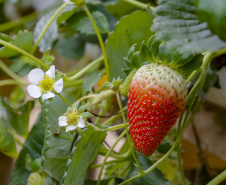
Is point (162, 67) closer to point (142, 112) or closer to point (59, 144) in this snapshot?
point (142, 112)

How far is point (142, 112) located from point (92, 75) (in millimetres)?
243

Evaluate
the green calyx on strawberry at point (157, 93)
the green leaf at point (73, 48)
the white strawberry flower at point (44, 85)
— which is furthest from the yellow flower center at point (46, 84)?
the green leaf at point (73, 48)

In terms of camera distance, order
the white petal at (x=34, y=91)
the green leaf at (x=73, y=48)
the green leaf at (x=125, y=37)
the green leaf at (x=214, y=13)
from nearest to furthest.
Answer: the green leaf at (x=214, y=13) → the white petal at (x=34, y=91) → the green leaf at (x=125, y=37) → the green leaf at (x=73, y=48)

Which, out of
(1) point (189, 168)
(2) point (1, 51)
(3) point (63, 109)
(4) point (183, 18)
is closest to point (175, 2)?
(4) point (183, 18)

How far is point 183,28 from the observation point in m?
0.45

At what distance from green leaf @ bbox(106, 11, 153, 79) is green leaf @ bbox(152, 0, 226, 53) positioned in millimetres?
165

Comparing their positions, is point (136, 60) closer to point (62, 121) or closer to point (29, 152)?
point (62, 121)

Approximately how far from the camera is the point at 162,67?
49 cm

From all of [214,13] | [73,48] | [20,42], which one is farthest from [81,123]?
[73,48]

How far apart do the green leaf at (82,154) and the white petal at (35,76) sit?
108mm

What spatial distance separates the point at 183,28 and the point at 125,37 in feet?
0.71

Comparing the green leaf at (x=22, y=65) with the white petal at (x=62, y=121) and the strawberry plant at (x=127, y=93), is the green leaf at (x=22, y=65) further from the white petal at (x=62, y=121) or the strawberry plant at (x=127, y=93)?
the white petal at (x=62, y=121)

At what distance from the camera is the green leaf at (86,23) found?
0.75 m

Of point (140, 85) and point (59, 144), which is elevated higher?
point (140, 85)
